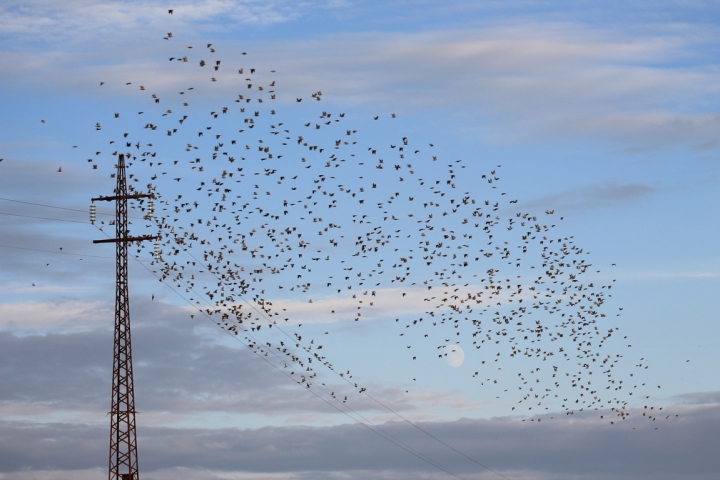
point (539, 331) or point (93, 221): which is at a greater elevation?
point (93, 221)

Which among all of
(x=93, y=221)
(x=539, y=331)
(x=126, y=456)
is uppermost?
(x=93, y=221)

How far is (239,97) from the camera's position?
67875 millimetres

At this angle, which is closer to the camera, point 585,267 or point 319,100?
point 319,100

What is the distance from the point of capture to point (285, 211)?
73688 millimetres

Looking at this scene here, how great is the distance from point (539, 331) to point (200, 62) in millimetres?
41666

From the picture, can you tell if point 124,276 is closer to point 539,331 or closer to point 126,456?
point 126,456

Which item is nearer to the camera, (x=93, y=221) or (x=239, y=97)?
(x=239, y=97)

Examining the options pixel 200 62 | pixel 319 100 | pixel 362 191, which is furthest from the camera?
pixel 362 191

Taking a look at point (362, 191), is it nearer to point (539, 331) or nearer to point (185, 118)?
point (185, 118)

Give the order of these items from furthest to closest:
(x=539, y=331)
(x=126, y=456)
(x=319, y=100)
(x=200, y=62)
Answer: (x=539, y=331)
(x=126, y=456)
(x=319, y=100)
(x=200, y=62)

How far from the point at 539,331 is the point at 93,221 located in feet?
118

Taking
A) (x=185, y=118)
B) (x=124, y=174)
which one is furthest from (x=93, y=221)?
(x=185, y=118)

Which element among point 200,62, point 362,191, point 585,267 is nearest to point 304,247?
point 362,191

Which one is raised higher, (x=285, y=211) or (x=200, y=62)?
(x=200, y=62)
